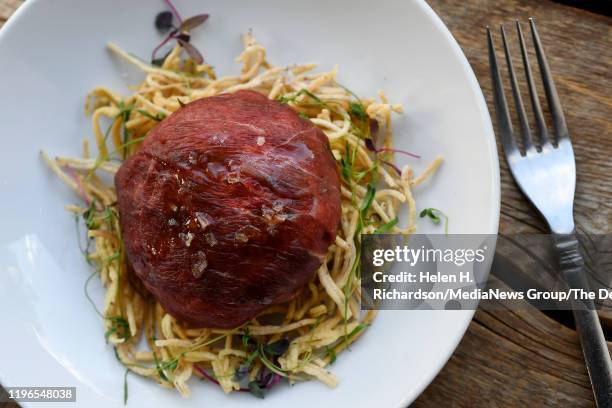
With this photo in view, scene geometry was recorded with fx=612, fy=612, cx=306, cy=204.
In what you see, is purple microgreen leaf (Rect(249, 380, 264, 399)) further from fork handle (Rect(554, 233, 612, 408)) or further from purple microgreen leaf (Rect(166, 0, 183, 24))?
purple microgreen leaf (Rect(166, 0, 183, 24))

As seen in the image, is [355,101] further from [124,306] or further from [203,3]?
[124,306]

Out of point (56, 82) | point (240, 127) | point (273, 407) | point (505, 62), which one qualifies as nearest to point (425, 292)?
point (273, 407)

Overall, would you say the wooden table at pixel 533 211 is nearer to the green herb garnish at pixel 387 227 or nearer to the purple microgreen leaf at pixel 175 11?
the green herb garnish at pixel 387 227

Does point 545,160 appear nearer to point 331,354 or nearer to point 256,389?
point 331,354

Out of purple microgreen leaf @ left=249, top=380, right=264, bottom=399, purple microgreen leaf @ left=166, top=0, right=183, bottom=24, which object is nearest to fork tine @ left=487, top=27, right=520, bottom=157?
purple microgreen leaf @ left=166, top=0, right=183, bottom=24

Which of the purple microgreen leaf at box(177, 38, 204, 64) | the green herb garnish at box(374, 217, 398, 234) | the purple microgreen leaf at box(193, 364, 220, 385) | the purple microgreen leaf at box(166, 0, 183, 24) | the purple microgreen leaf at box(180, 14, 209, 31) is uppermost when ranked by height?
the purple microgreen leaf at box(166, 0, 183, 24)

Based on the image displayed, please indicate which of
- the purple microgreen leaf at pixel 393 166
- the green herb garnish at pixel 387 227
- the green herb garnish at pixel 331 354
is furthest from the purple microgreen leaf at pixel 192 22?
the green herb garnish at pixel 331 354
